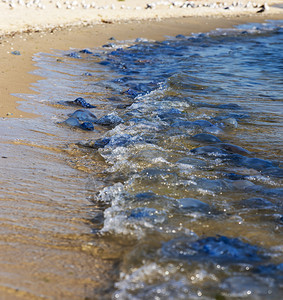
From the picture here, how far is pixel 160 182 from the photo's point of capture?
9.84 ft

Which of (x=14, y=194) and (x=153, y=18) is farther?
(x=153, y=18)

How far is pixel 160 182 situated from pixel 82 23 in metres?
11.2

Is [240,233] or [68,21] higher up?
[68,21]

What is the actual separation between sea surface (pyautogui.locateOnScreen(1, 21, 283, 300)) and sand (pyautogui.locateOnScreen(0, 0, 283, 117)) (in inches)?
18.7

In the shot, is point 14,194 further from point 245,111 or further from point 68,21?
point 68,21

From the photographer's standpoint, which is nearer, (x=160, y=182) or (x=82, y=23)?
(x=160, y=182)

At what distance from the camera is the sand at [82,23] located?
21.4ft

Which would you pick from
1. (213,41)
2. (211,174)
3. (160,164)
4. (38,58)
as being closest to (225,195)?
(211,174)

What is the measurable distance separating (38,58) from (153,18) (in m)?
8.56

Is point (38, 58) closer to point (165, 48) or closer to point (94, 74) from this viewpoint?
point (94, 74)

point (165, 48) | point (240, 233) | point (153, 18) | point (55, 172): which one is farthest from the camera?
point (153, 18)

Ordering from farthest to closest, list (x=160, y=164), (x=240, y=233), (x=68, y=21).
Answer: (x=68, y=21), (x=160, y=164), (x=240, y=233)

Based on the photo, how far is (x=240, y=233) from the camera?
234cm

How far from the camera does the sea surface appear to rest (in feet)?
6.44
